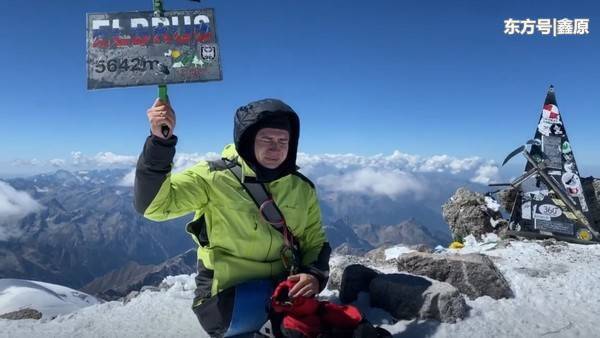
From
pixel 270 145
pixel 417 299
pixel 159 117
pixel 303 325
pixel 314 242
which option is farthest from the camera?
pixel 417 299

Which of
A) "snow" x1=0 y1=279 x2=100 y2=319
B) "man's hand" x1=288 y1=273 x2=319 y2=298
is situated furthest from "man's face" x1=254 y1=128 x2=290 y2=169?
"snow" x1=0 y1=279 x2=100 y2=319

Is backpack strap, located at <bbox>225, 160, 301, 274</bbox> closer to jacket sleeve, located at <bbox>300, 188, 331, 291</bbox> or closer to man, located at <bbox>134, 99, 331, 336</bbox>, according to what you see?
man, located at <bbox>134, 99, 331, 336</bbox>

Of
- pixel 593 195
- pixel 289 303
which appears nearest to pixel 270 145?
pixel 289 303

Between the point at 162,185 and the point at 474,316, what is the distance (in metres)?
4.26

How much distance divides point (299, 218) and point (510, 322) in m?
3.07

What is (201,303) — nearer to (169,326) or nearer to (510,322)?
(169,326)

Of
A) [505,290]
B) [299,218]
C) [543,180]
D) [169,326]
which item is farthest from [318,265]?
[543,180]

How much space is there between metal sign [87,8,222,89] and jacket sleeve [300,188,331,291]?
6.32 feet

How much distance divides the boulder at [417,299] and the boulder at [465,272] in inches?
29.5

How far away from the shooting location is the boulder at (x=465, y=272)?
614 centimetres

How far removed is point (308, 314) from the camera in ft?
13.6

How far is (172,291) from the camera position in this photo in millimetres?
7105

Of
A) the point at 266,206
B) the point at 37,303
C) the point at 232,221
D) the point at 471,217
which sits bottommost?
the point at 37,303

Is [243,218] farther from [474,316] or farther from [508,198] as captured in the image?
[508,198]
